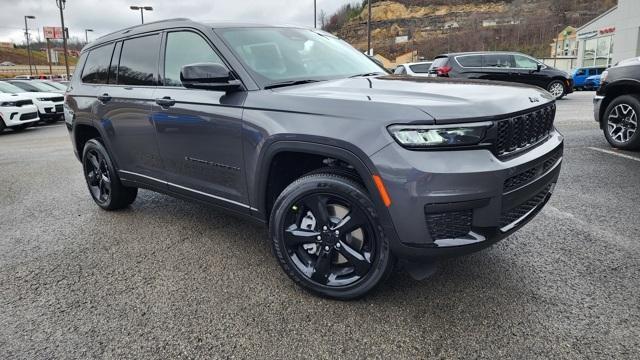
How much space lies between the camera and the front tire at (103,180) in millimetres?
4516

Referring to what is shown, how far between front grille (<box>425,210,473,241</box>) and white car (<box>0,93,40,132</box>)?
1463 centimetres

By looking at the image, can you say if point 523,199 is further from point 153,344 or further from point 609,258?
point 153,344

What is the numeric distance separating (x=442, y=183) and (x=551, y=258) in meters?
1.58

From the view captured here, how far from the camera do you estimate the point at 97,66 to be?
15.1 feet

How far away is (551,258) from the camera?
3.23 metres

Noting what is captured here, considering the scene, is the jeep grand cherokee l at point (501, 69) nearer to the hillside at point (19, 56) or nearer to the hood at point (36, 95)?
the hood at point (36, 95)

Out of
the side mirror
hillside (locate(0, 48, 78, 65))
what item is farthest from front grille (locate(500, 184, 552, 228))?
hillside (locate(0, 48, 78, 65))

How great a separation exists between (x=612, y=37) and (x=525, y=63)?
26.5 m

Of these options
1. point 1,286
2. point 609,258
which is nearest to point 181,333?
point 1,286

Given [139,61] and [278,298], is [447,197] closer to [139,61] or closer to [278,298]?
[278,298]

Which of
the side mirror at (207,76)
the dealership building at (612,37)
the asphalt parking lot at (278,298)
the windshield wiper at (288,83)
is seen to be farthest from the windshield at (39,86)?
the dealership building at (612,37)

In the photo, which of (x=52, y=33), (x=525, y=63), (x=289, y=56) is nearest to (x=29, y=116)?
(x=289, y=56)

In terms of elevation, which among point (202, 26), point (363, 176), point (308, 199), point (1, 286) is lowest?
point (1, 286)

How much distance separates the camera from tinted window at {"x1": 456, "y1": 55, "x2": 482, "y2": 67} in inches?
581
